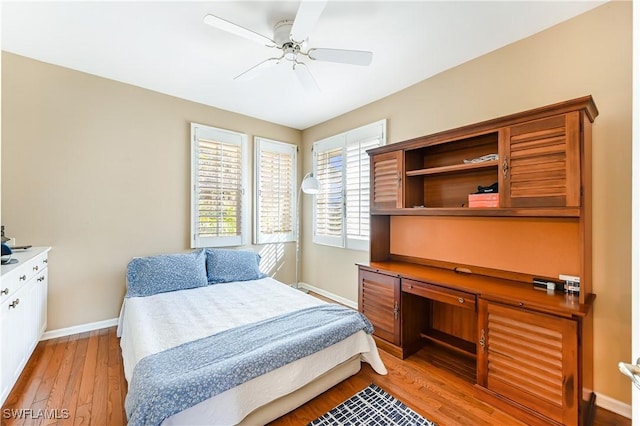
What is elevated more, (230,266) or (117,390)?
(230,266)

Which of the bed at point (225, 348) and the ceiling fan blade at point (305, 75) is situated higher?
the ceiling fan blade at point (305, 75)

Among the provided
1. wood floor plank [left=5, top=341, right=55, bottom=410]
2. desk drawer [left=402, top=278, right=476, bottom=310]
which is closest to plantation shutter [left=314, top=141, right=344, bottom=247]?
desk drawer [left=402, top=278, right=476, bottom=310]

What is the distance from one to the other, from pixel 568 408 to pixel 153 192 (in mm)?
4088

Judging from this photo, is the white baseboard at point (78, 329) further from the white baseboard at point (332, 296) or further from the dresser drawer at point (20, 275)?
the white baseboard at point (332, 296)

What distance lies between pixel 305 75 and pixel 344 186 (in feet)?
5.90

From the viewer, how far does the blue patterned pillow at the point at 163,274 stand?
2.77m

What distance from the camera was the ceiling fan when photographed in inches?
64.1

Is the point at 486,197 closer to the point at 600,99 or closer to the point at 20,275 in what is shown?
the point at 600,99

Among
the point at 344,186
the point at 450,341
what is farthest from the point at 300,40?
the point at 450,341

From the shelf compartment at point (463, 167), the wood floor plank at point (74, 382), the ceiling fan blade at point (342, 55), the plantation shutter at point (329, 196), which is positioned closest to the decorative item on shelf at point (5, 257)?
the wood floor plank at point (74, 382)

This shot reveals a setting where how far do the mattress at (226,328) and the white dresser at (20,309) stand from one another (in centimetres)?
63

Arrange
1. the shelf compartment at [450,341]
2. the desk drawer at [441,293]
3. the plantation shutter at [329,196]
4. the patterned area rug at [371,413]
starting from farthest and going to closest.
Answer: the plantation shutter at [329,196], the shelf compartment at [450,341], the desk drawer at [441,293], the patterned area rug at [371,413]

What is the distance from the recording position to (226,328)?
79.4 inches

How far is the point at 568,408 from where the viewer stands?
63.3 inches
